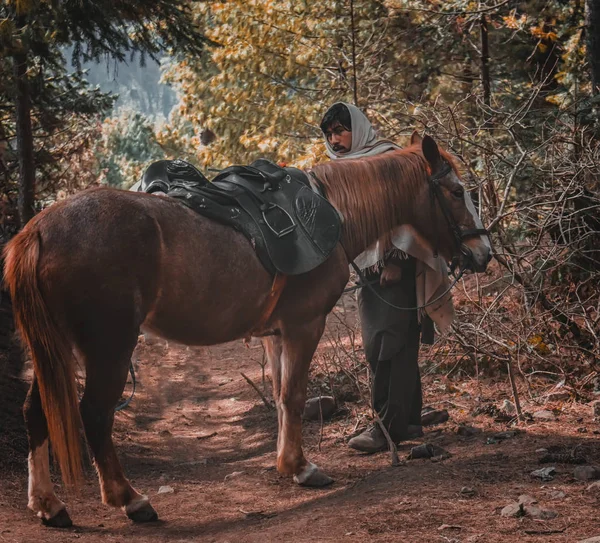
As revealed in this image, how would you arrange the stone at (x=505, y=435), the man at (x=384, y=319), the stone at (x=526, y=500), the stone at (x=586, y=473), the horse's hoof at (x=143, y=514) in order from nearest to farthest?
the stone at (x=526, y=500) < the horse's hoof at (x=143, y=514) < the stone at (x=586, y=473) < the stone at (x=505, y=435) < the man at (x=384, y=319)

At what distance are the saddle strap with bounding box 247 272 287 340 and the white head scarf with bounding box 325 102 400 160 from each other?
1.30m

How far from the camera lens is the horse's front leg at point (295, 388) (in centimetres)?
486

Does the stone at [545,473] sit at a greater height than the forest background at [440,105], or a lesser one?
lesser

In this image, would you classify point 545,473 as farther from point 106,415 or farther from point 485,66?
point 485,66

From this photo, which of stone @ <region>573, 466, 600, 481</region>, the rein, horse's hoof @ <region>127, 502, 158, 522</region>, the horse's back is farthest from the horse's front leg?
stone @ <region>573, 466, 600, 481</region>

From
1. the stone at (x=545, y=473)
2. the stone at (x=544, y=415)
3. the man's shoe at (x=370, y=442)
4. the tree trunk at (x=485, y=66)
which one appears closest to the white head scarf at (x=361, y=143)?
the man's shoe at (x=370, y=442)

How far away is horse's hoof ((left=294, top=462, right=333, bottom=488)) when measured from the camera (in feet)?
15.7

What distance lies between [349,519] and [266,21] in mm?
10213

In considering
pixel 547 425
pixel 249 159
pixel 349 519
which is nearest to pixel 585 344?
pixel 547 425

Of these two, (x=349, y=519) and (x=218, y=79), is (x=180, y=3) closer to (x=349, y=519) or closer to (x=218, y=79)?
(x=349, y=519)

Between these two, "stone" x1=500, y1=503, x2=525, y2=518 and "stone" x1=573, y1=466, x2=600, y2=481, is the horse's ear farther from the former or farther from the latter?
"stone" x1=500, y1=503, x2=525, y2=518

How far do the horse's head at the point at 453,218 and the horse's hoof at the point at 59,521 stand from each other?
9.50 feet

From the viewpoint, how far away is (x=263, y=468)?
5.44 m

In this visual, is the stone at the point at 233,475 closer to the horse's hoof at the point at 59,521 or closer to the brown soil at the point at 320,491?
the brown soil at the point at 320,491
